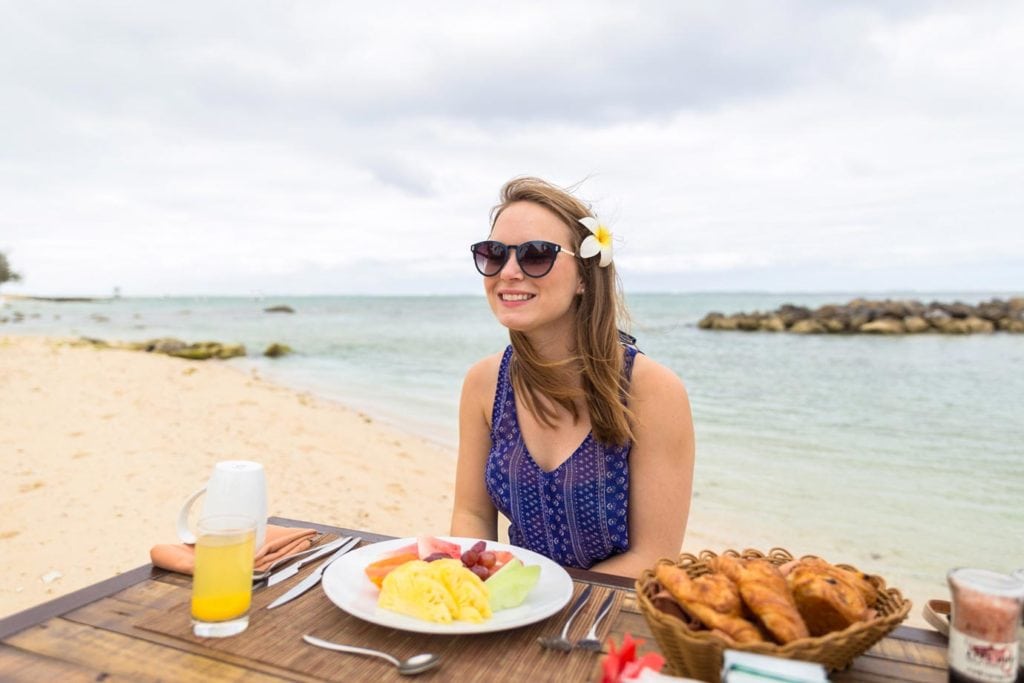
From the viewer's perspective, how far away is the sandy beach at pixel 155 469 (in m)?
4.41

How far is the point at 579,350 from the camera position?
2.27m

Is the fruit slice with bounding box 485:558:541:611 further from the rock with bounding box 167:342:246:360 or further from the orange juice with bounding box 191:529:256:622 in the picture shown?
the rock with bounding box 167:342:246:360

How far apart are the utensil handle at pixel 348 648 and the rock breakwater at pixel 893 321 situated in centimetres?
3193


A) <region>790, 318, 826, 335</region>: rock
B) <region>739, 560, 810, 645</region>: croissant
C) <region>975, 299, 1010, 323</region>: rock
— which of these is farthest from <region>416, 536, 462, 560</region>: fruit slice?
<region>975, 299, 1010, 323</region>: rock

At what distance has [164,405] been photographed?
9453 millimetres

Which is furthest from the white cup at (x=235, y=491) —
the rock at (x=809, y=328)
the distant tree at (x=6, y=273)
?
the distant tree at (x=6, y=273)

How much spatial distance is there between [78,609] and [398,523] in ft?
14.0

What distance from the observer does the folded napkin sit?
5.35ft

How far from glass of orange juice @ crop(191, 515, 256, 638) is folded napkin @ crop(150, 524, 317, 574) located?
0.23 m

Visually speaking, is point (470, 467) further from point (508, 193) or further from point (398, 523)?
point (398, 523)

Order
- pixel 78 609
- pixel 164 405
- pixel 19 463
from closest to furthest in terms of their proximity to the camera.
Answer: pixel 78 609, pixel 19 463, pixel 164 405

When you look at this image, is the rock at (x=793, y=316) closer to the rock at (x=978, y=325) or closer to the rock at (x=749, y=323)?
the rock at (x=749, y=323)

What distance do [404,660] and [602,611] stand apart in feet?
1.44

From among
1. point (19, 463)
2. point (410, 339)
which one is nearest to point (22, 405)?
point (19, 463)
